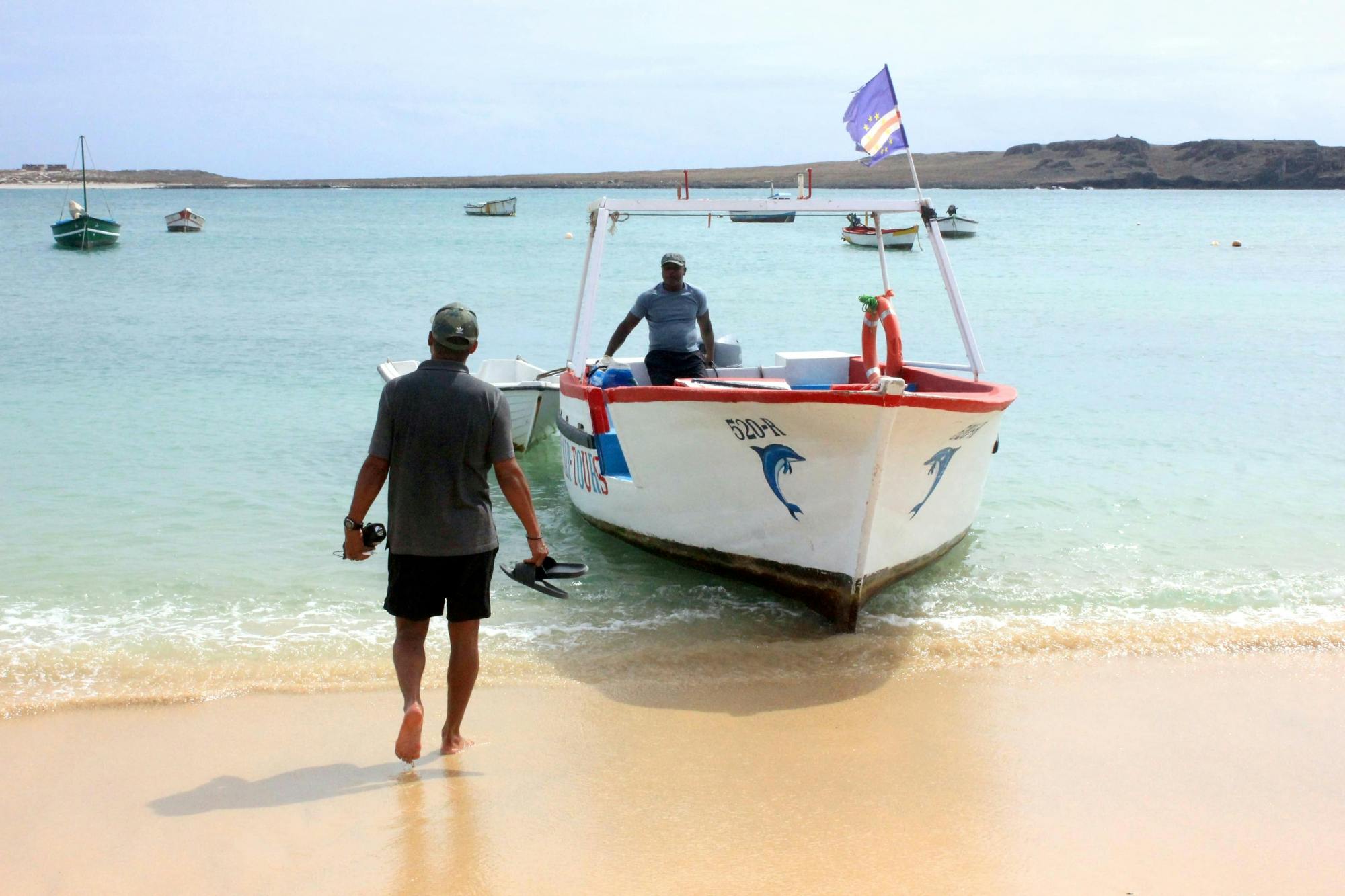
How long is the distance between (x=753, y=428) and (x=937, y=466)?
3.46ft

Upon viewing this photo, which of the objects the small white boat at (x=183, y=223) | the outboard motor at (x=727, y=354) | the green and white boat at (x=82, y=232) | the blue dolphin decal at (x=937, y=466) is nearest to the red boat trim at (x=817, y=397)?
the blue dolphin decal at (x=937, y=466)

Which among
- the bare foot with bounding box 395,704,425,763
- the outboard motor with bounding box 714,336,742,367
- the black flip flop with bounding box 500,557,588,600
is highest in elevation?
the outboard motor with bounding box 714,336,742,367

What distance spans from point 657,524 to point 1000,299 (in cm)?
2260

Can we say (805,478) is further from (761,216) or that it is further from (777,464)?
(761,216)

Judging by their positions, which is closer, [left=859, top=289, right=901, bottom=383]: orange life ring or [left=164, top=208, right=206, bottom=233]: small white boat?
[left=859, top=289, right=901, bottom=383]: orange life ring

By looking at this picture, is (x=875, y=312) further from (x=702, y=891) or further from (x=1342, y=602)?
(x=702, y=891)

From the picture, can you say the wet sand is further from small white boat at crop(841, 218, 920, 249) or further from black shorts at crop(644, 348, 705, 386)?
small white boat at crop(841, 218, 920, 249)

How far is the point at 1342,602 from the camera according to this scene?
711 cm

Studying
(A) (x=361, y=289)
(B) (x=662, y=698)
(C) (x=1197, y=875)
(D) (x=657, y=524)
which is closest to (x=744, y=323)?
(A) (x=361, y=289)

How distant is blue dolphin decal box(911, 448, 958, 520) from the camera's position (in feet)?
20.7

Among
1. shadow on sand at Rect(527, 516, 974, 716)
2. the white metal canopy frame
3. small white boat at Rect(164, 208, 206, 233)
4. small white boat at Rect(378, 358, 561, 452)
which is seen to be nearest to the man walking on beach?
shadow on sand at Rect(527, 516, 974, 716)

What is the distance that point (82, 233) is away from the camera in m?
47.3

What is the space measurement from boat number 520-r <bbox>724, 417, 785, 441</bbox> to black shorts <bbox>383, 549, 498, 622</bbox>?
6.98 feet

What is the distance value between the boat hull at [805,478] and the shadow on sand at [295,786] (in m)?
2.37
